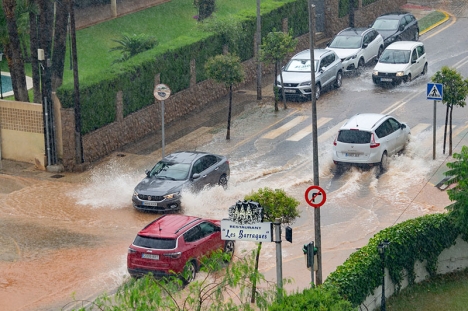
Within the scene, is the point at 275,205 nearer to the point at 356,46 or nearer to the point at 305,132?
the point at 305,132

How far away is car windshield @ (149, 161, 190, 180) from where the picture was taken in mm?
26516

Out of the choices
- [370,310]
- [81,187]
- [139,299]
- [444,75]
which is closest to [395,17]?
[444,75]

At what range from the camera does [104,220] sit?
25.5m

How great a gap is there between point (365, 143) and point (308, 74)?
28.1 ft

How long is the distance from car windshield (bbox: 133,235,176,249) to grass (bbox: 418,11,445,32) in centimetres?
2933

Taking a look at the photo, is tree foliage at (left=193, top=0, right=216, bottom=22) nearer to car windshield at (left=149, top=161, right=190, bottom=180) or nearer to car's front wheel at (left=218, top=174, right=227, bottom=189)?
car's front wheel at (left=218, top=174, right=227, bottom=189)

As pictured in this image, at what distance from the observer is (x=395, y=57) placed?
38.2 meters

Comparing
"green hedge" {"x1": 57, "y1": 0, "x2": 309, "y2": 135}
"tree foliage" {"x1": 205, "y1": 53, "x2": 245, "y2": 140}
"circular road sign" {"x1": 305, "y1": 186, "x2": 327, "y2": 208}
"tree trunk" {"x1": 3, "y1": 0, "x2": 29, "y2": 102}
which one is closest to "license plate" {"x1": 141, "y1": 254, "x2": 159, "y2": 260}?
"circular road sign" {"x1": 305, "y1": 186, "x2": 327, "y2": 208}

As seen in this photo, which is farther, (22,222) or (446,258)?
(22,222)

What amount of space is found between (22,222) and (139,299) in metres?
13.7

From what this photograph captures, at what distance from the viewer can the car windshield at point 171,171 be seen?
1044 inches

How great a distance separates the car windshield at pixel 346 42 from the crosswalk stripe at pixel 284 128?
23.2 feet

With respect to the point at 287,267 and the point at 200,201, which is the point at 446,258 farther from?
the point at 200,201

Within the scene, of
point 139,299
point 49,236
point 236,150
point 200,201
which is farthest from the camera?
point 236,150
